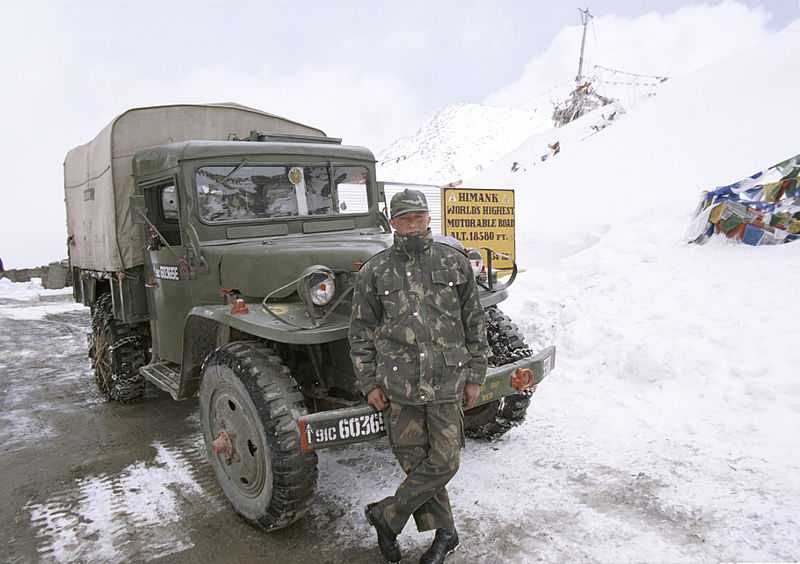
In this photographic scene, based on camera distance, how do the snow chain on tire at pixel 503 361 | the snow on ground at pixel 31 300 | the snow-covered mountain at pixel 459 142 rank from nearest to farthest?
the snow chain on tire at pixel 503 361 < the snow on ground at pixel 31 300 < the snow-covered mountain at pixel 459 142

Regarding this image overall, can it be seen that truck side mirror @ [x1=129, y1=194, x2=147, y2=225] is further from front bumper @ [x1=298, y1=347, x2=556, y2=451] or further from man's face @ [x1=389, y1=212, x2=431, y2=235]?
man's face @ [x1=389, y1=212, x2=431, y2=235]

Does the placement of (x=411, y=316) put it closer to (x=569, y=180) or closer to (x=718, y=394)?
(x=718, y=394)

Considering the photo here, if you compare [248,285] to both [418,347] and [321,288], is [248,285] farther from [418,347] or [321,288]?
[418,347]

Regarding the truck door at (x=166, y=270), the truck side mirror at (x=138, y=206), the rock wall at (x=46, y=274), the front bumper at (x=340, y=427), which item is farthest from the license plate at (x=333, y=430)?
the rock wall at (x=46, y=274)

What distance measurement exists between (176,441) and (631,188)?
1266 cm

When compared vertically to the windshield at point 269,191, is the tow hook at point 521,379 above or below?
below

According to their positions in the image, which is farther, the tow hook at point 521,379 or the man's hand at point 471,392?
the tow hook at point 521,379

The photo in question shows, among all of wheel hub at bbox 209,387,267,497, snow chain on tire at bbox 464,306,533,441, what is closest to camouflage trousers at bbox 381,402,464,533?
wheel hub at bbox 209,387,267,497

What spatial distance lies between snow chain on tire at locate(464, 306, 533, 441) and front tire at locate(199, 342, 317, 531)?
4.96ft

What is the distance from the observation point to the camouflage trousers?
2666 mm

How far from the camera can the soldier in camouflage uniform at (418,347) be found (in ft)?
8.61

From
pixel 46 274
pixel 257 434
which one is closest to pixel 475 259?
pixel 257 434

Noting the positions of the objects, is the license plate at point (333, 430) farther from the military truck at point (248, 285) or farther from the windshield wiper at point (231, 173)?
the windshield wiper at point (231, 173)

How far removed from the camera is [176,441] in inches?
184
